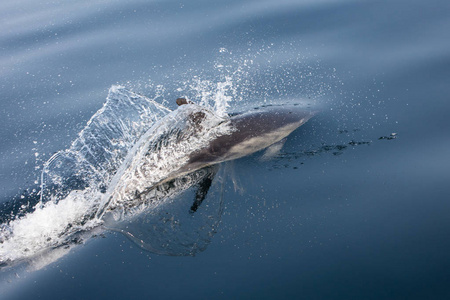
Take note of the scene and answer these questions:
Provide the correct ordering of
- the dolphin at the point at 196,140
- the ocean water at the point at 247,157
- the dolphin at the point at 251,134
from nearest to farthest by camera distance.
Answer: the ocean water at the point at 247,157, the dolphin at the point at 196,140, the dolphin at the point at 251,134

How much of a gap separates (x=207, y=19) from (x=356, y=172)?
204 inches

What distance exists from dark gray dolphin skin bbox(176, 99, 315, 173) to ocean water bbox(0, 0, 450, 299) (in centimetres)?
19

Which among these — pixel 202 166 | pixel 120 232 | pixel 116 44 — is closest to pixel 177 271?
pixel 120 232

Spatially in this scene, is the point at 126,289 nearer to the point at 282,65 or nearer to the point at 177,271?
the point at 177,271

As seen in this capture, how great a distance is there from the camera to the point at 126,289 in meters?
3.79

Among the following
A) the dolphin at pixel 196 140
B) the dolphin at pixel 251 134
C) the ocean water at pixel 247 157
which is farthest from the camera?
the dolphin at pixel 251 134

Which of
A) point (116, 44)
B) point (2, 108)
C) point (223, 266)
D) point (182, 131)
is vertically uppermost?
point (116, 44)

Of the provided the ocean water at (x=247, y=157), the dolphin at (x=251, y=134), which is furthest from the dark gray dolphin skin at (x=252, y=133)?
the ocean water at (x=247, y=157)

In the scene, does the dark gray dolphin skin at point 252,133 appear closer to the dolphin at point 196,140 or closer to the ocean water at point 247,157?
the dolphin at point 196,140

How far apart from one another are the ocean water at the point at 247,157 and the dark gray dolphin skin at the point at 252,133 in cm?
19

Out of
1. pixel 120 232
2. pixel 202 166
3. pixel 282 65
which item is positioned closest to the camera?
pixel 120 232

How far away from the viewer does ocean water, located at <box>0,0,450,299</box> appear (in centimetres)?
384

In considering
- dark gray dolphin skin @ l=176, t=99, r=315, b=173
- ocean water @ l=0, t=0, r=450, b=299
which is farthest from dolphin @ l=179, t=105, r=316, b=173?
ocean water @ l=0, t=0, r=450, b=299

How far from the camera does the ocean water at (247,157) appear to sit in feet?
12.6
